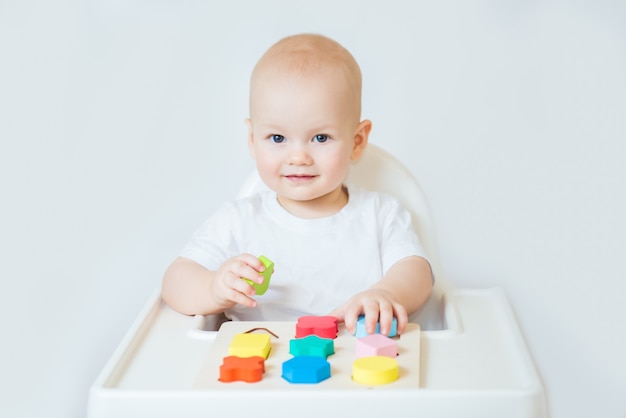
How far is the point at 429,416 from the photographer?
100 cm

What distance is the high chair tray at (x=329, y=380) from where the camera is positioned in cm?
100

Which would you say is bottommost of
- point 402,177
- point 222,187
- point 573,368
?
point 573,368

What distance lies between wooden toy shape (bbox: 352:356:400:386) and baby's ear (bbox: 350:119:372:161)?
407mm

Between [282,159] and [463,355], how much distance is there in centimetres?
34

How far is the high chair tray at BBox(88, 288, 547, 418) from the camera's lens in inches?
39.5

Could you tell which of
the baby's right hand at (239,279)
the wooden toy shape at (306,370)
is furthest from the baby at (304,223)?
the wooden toy shape at (306,370)

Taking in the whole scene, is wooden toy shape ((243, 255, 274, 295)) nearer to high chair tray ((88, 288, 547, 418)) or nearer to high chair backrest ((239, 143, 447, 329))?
high chair tray ((88, 288, 547, 418))

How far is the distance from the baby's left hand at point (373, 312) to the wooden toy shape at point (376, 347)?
4cm

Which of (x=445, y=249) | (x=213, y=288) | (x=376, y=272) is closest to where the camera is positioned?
(x=213, y=288)

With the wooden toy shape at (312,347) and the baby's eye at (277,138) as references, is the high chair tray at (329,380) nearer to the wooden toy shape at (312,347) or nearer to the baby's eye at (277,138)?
the wooden toy shape at (312,347)

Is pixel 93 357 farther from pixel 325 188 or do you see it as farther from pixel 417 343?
pixel 417 343

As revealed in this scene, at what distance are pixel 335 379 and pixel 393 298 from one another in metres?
0.19

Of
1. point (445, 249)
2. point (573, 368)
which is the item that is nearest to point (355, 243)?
point (573, 368)

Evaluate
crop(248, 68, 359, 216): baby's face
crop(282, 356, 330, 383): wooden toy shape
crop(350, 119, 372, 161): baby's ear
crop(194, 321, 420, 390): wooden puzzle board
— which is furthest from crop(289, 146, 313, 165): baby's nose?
crop(282, 356, 330, 383): wooden toy shape
